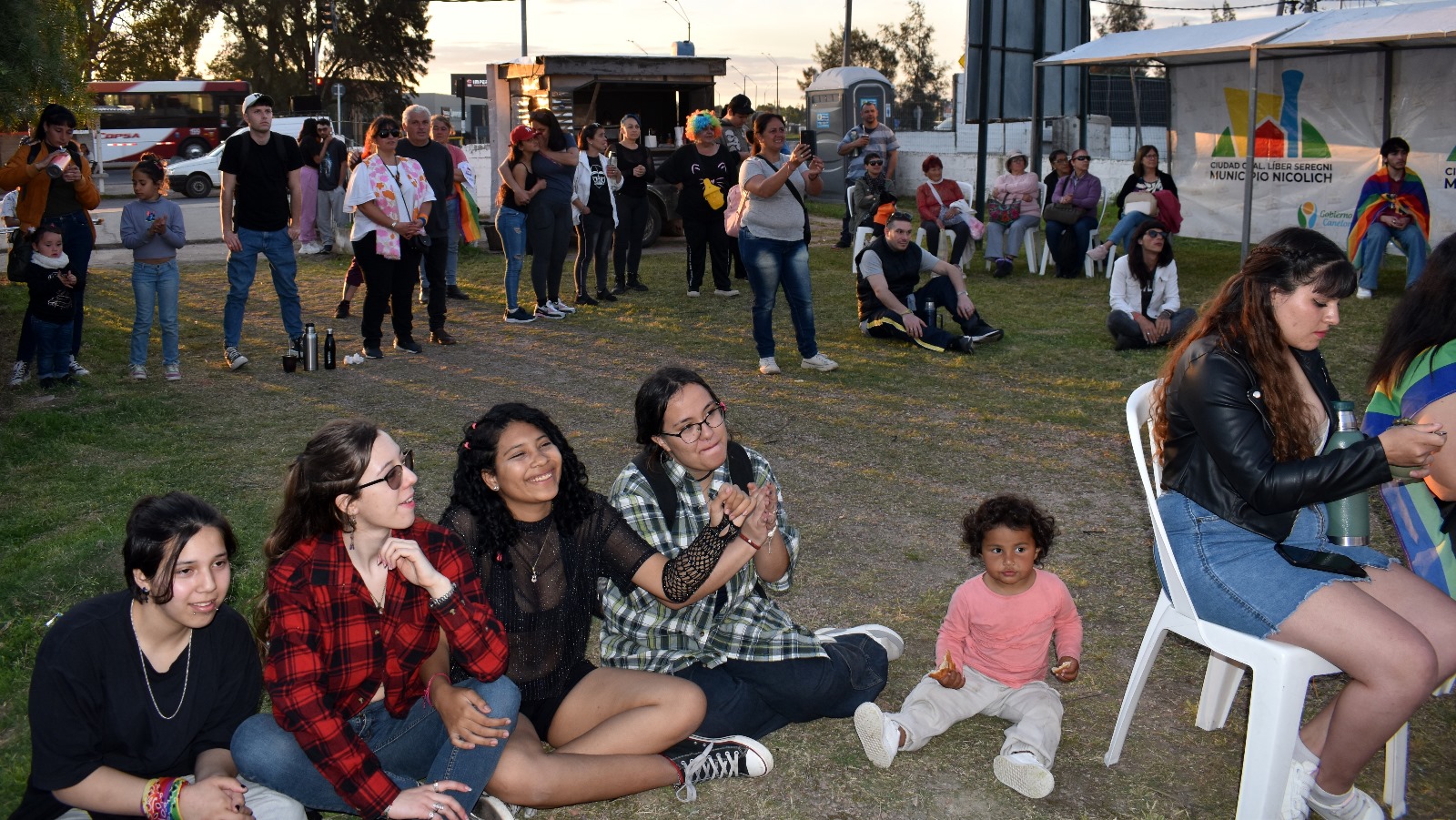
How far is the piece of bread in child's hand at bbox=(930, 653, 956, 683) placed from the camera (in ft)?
11.1

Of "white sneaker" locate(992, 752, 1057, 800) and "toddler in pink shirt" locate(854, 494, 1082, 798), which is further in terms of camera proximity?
"toddler in pink shirt" locate(854, 494, 1082, 798)

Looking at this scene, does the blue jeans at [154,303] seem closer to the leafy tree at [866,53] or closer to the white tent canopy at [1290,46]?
the white tent canopy at [1290,46]

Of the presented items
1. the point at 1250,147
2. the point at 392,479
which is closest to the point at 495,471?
the point at 392,479

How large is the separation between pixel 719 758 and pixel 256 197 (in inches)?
241

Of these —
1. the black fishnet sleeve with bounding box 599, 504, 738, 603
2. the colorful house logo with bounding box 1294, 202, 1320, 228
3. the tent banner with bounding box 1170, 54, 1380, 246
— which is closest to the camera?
the black fishnet sleeve with bounding box 599, 504, 738, 603

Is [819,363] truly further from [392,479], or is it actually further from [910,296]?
[392,479]

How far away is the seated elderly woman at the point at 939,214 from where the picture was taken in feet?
40.3

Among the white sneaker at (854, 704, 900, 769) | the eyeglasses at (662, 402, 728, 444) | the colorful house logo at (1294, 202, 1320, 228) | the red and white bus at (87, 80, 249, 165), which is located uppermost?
the red and white bus at (87, 80, 249, 165)

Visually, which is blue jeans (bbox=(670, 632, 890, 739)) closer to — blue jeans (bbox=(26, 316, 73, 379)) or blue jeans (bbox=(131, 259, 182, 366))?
blue jeans (bbox=(131, 259, 182, 366))

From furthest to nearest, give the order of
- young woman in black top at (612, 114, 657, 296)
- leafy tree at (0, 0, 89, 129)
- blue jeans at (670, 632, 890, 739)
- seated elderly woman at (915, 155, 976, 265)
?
1. seated elderly woman at (915, 155, 976, 265)
2. young woman in black top at (612, 114, 657, 296)
3. leafy tree at (0, 0, 89, 129)
4. blue jeans at (670, 632, 890, 739)

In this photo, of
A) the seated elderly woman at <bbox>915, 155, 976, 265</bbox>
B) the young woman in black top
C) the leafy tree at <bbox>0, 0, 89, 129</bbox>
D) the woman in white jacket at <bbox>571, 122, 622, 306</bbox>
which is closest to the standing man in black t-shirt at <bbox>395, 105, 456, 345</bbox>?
the woman in white jacket at <bbox>571, 122, 622, 306</bbox>

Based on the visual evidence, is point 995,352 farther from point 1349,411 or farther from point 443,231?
point 1349,411

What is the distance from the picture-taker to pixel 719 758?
10.5 ft

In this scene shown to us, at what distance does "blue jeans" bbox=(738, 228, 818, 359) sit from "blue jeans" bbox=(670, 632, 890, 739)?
14.7ft
